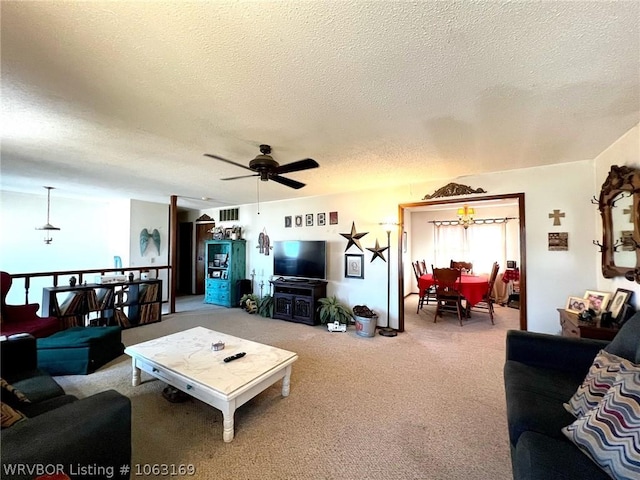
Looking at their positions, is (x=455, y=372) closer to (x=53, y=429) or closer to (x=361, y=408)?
(x=361, y=408)

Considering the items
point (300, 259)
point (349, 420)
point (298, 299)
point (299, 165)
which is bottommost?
point (349, 420)

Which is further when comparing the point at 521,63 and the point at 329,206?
the point at 329,206

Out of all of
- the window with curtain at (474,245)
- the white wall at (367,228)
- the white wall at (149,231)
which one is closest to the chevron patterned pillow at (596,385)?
the white wall at (367,228)

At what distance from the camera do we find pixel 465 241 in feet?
21.9

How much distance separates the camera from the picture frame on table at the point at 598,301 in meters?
2.49

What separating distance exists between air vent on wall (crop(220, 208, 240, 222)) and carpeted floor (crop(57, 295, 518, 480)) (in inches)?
153

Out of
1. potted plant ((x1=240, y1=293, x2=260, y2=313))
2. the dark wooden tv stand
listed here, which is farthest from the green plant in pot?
potted plant ((x1=240, y1=293, x2=260, y2=313))

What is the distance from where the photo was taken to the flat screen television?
15.7 ft

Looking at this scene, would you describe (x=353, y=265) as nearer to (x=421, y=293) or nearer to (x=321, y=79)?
(x=421, y=293)

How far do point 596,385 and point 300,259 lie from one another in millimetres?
4132

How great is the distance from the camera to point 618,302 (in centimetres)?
232

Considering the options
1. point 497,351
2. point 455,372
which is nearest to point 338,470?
point 455,372

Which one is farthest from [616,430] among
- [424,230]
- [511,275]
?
[424,230]

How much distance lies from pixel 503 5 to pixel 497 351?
362cm
